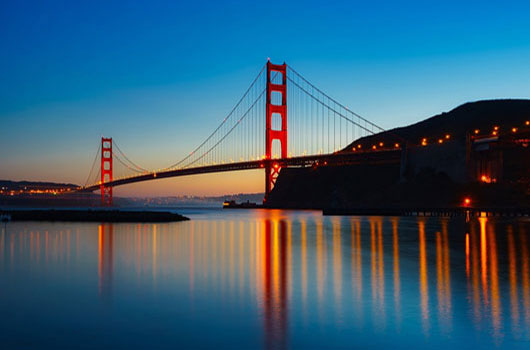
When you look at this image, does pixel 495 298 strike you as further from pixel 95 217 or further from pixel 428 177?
pixel 428 177

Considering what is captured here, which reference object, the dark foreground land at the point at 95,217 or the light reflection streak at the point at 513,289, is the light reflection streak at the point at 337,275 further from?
the dark foreground land at the point at 95,217

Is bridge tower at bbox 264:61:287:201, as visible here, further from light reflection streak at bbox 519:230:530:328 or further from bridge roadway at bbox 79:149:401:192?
light reflection streak at bbox 519:230:530:328

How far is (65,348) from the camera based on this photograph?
17.9 feet

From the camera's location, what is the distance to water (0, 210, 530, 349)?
588 centimetres

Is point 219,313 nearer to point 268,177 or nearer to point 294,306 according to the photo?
point 294,306

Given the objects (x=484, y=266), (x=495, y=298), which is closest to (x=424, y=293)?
(x=495, y=298)

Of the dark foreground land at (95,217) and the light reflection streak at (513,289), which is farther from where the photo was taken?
the dark foreground land at (95,217)

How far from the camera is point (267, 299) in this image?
8.18 meters

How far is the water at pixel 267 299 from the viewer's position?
5.88 m

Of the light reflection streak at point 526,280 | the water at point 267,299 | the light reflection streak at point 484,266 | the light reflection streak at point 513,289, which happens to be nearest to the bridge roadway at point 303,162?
the light reflection streak at point 484,266

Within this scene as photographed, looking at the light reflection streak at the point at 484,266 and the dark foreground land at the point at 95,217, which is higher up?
the dark foreground land at the point at 95,217

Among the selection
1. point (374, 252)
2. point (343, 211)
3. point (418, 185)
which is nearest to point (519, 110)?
point (418, 185)


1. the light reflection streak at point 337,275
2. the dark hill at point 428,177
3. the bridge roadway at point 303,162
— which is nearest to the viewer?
the light reflection streak at point 337,275

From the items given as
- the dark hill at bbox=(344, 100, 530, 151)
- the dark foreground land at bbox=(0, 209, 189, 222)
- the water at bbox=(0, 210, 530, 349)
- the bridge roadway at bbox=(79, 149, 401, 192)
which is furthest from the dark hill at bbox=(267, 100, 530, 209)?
the water at bbox=(0, 210, 530, 349)
